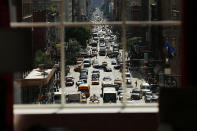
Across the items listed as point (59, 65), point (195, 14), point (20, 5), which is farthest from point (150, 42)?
point (20, 5)

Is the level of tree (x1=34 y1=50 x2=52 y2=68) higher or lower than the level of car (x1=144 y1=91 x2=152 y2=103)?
higher

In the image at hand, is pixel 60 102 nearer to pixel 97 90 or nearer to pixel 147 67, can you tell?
pixel 97 90

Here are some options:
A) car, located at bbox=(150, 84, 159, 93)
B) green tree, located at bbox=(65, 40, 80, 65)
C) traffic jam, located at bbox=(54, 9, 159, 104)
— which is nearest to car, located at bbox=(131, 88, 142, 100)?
traffic jam, located at bbox=(54, 9, 159, 104)

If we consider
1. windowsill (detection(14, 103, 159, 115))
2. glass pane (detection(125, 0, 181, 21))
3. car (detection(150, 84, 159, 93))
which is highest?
glass pane (detection(125, 0, 181, 21))

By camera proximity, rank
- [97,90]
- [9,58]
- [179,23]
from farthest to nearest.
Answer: [97,90] → [179,23] → [9,58]

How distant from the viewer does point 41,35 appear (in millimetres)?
4500

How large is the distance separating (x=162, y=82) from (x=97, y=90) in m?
0.93

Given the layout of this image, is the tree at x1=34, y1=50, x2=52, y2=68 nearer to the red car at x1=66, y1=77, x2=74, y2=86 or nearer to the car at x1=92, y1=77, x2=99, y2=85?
the red car at x1=66, y1=77, x2=74, y2=86

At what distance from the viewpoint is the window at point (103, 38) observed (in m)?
4.21

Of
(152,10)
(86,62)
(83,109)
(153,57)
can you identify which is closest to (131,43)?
(153,57)

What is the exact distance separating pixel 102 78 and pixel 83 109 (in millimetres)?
785

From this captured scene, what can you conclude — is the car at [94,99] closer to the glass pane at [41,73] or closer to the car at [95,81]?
the car at [95,81]

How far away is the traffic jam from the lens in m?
4.41

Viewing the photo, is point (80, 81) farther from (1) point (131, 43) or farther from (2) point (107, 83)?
(1) point (131, 43)
